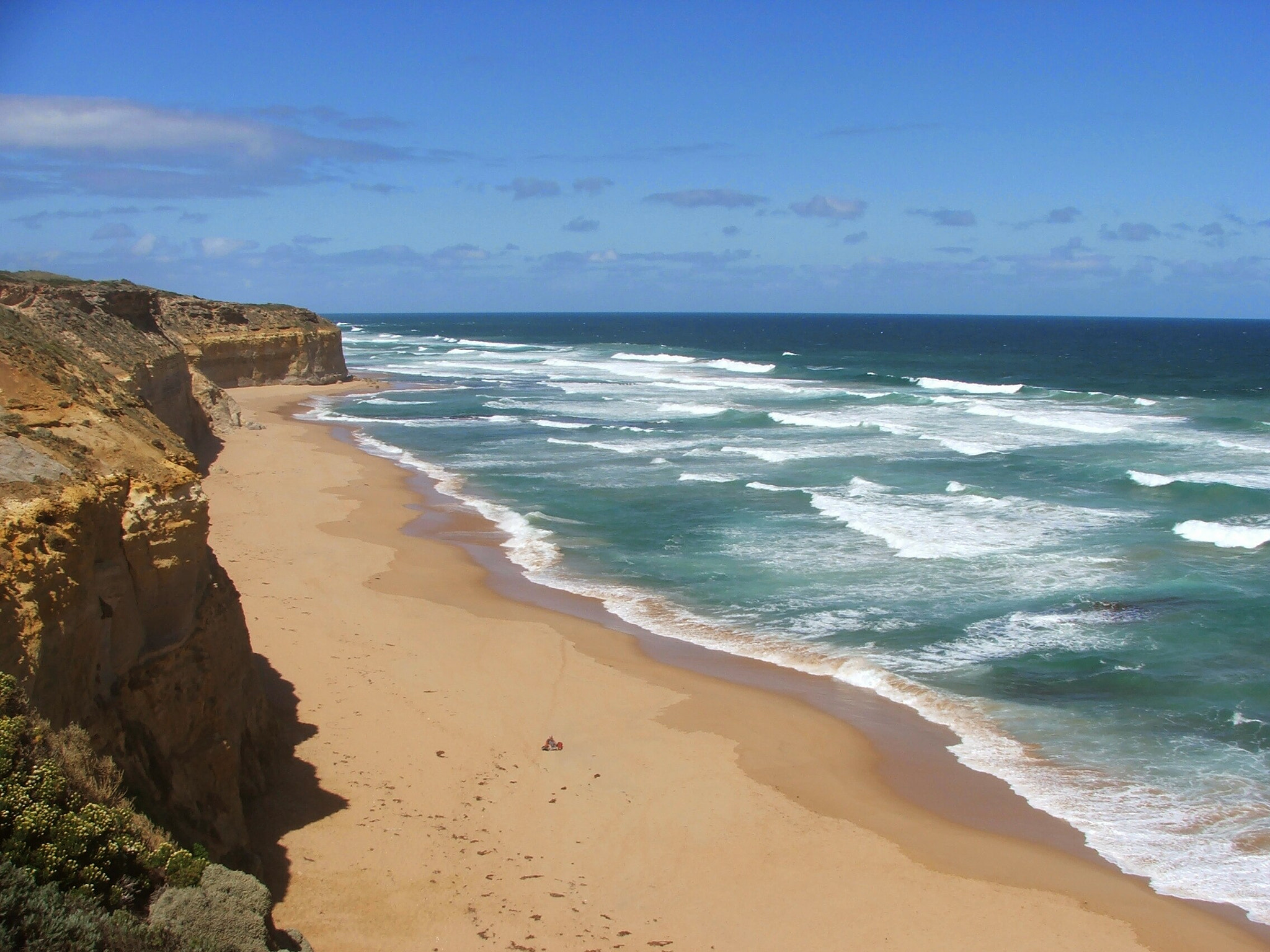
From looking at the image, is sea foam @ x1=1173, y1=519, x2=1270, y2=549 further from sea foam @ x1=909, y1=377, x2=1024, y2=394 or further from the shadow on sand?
sea foam @ x1=909, y1=377, x2=1024, y2=394

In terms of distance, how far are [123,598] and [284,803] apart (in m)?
2.90

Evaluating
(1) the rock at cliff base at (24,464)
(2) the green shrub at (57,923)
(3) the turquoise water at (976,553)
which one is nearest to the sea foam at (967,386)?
(3) the turquoise water at (976,553)

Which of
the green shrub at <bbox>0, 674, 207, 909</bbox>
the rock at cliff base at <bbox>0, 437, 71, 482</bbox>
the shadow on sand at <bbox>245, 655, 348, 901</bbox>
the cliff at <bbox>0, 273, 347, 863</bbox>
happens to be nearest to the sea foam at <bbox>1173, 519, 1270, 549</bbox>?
the shadow on sand at <bbox>245, 655, 348, 901</bbox>

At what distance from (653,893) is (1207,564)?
15869 mm

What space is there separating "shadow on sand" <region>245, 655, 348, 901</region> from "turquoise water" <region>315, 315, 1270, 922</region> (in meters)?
7.15

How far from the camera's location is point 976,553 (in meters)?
21.0

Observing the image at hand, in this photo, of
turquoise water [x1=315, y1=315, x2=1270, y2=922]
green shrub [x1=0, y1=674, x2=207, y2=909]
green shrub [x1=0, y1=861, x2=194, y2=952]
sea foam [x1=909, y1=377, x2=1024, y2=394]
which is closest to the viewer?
green shrub [x1=0, y1=861, x2=194, y2=952]

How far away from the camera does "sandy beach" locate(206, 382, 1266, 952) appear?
338 inches

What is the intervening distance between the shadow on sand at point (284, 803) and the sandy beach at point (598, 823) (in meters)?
0.03

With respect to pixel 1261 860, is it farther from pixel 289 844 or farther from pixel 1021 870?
pixel 289 844

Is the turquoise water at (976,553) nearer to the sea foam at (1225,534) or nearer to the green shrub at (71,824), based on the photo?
the sea foam at (1225,534)

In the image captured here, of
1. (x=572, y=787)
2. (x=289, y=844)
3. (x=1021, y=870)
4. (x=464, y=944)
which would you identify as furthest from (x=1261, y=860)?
(x=289, y=844)

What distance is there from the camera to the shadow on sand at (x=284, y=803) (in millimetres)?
8734

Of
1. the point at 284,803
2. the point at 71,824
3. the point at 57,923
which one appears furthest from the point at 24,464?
the point at 284,803
